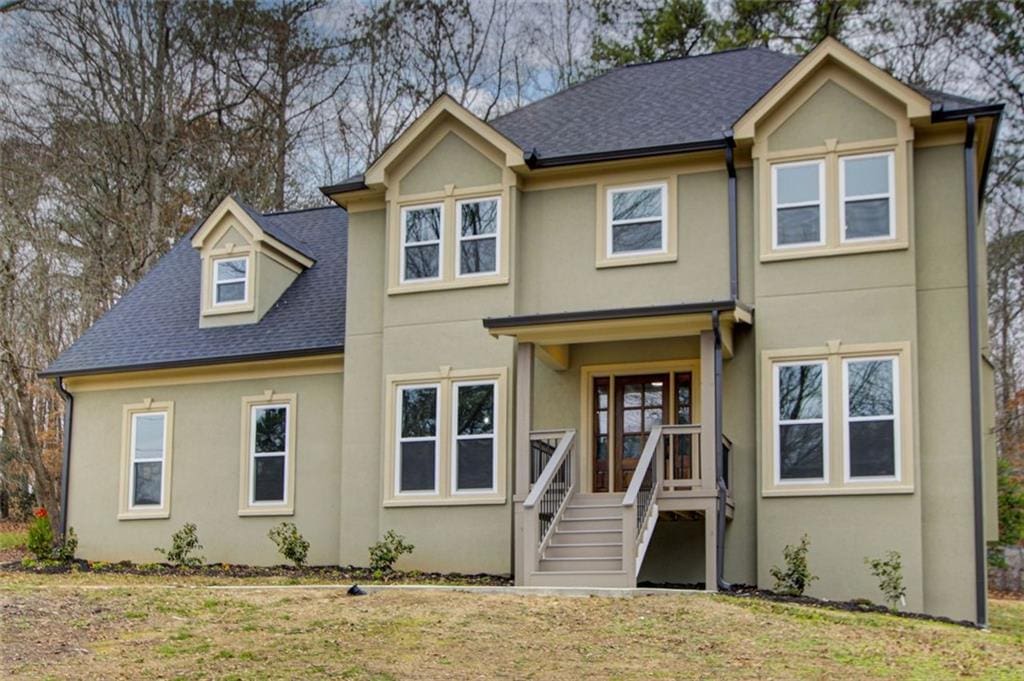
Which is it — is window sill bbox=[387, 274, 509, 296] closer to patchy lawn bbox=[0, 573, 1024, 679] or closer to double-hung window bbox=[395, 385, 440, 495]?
double-hung window bbox=[395, 385, 440, 495]

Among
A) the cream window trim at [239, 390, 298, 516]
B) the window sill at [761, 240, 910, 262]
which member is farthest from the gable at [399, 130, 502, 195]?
the window sill at [761, 240, 910, 262]

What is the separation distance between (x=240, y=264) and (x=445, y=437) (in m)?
5.70

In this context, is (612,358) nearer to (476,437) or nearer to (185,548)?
(476,437)

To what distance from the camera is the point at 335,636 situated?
11438mm

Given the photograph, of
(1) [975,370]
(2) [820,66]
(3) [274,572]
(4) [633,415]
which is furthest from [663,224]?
(3) [274,572]

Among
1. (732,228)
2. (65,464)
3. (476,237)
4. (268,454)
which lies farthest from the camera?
(65,464)

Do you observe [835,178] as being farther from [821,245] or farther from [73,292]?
[73,292]

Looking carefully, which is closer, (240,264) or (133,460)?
(133,460)

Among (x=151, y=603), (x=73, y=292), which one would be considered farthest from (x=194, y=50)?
(x=151, y=603)

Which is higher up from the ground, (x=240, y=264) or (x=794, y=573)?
(x=240, y=264)

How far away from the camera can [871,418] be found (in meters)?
15.2

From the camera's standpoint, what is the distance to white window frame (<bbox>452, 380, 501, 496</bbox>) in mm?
17234

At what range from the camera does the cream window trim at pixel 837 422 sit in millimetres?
14961

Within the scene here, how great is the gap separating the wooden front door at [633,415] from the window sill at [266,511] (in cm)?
538
